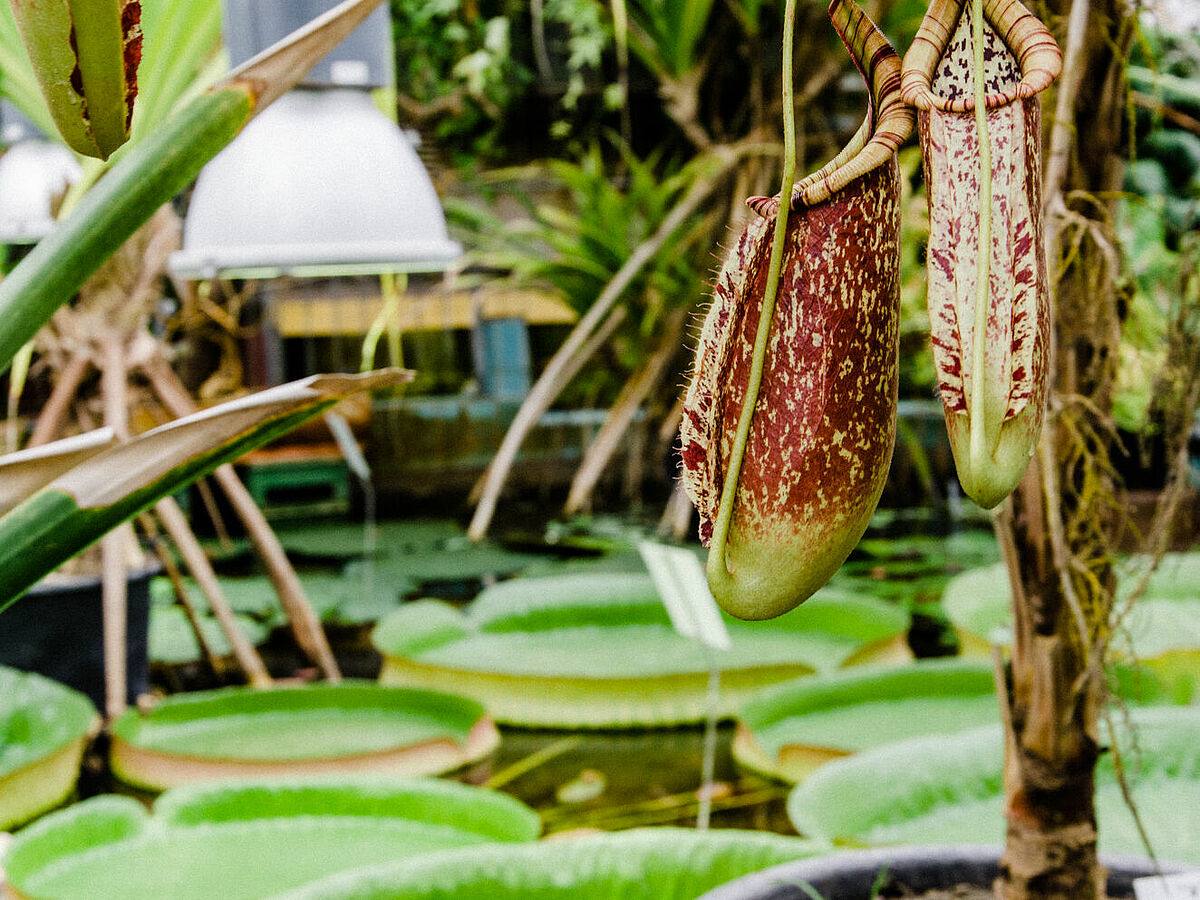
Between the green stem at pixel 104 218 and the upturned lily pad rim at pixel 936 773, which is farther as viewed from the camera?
the upturned lily pad rim at pixel 936 773

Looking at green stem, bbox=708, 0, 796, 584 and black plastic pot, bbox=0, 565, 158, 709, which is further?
black plastic pot, bbox=0, 565, 158, 709

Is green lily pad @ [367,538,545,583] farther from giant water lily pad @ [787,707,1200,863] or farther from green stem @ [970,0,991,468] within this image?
green stem @ [970,0,991,468]

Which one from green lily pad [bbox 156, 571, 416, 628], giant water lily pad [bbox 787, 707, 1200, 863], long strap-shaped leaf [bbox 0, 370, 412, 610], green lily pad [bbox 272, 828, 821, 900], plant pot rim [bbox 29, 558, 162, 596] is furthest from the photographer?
green lily pad [bbox 156, 571, 416, 628]

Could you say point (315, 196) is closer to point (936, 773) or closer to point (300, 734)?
point (936, 773)

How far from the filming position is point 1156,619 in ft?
7.77

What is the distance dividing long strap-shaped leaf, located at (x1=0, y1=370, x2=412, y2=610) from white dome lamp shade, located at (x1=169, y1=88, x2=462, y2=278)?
2.23 ft

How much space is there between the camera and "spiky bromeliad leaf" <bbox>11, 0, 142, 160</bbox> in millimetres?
297

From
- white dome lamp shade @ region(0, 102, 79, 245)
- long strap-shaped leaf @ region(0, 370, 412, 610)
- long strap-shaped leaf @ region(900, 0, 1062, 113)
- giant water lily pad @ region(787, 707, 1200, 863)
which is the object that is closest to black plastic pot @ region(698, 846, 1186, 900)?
giant water lily pad @ region(787, 707, 1200, 863)

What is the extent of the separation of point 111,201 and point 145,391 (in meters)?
2.18

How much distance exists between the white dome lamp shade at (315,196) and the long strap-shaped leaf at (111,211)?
0.68m

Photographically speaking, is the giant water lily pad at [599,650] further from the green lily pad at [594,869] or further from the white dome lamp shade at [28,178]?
the green lily pad at [594,869]

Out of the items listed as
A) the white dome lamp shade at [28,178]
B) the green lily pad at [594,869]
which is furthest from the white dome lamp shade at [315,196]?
the white dome lamp shade at [28,178]

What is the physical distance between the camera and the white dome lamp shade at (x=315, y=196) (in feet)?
3.65

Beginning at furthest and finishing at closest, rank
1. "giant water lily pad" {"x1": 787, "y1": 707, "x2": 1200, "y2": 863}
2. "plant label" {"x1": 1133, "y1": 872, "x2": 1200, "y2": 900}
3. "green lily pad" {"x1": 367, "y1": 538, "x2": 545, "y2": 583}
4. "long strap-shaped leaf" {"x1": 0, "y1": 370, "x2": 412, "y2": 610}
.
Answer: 1. "green lily pad" {"x1": 367, "y1": 538, "x2": 545, "y2": 583}
2. "giant water lily pad" {"x1": 787, "y1": 707, "x2": 1200, "y2": 863}
3. "plant label" {"x1": 1133, "y1": 872, "x2": 1200, "y2": 900}
4. "long strap-shaped leaf" {"x1": 0, "y1": 370, "x2": 412, "y2": 610}
